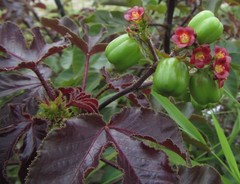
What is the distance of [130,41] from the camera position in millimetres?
784

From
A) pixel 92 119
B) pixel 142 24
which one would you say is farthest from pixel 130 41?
pixel 92 119

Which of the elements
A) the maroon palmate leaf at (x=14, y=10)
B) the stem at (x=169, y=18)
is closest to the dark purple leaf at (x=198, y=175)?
the stem at (x=169, y=18)

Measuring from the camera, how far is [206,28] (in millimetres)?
754

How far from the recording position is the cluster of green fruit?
729 mm

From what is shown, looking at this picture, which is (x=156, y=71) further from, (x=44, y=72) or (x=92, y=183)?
(x=92, y=183)

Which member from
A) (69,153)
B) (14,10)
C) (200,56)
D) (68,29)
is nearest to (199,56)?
(200,56)

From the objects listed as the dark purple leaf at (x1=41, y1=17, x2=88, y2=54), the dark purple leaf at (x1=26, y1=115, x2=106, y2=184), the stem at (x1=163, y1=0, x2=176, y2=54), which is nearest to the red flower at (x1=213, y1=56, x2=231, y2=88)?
the dark purple leaf at (x1=26, y1=115, x2=106, y2=184)

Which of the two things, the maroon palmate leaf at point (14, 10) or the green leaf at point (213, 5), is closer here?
the green leaf at point (213, 5)

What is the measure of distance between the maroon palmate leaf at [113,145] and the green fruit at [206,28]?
0.57 ft

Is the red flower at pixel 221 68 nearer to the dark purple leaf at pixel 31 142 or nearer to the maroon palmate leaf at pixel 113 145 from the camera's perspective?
the maroon palmate leaf at pixel 113 145

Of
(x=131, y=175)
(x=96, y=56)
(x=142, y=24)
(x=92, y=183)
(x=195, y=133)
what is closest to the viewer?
(x=131, y=175)

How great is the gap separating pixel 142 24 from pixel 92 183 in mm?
592

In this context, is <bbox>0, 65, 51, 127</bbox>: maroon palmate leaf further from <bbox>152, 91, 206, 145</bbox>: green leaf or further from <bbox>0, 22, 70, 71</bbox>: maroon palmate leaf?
<bbox>152, 91, 206, 145</bbox>: green leaf

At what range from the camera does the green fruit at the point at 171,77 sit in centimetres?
72
